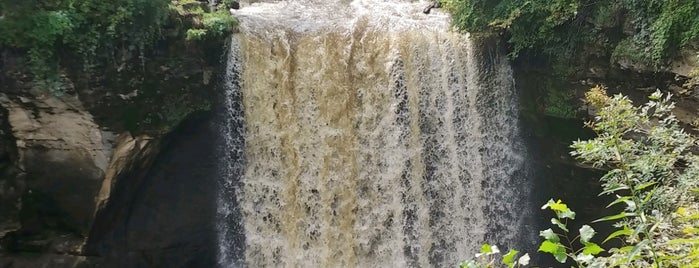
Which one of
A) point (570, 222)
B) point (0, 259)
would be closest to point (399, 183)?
point (570, 222)

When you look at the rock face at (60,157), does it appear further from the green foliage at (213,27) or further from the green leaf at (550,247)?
the green leaf at (550,247)

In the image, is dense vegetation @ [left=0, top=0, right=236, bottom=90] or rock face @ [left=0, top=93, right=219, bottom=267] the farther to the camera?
rock face @ [left=0, top=93, right=219, bottom=267]

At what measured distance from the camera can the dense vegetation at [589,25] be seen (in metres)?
6.09

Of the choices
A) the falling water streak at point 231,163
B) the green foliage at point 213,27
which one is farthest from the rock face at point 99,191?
the green foliage at point 213,27

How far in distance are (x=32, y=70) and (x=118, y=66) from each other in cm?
100

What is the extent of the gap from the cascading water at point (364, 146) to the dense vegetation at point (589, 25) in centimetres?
58

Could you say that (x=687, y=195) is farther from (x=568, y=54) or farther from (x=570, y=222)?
Answer: (x=570, y=222)

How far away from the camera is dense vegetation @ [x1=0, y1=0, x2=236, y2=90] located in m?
6.00

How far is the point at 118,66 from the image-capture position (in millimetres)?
6828

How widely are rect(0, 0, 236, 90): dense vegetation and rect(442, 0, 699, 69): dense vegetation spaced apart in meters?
4.21

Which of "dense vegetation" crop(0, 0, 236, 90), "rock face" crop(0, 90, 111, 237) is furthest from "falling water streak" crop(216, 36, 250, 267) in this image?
"rock face" crop(0, 90, 111, 237)

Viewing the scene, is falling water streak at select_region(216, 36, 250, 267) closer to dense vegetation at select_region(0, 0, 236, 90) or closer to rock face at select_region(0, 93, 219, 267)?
rock face at select_region(0, 93, 219, 267)

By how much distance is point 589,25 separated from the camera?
6.98m

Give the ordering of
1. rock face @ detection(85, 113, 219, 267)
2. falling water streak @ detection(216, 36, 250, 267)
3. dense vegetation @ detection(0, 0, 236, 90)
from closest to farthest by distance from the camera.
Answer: dense vegetation @ detection(0, 0, 236, 90), rock face @ detection(85, 113, 219, 267), falling water streak @ detection(216, 36, 250, 267)
